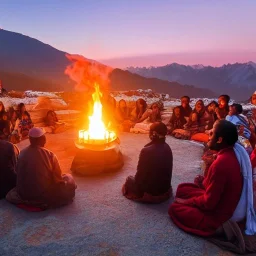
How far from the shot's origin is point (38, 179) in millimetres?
4547

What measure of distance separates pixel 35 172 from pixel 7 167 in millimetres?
842

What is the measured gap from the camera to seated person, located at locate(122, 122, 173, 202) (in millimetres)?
4758

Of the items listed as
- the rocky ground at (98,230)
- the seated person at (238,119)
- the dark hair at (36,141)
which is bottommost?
the rocky ground at (98,230)

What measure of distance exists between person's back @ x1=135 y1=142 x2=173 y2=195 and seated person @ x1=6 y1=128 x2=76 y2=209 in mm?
1288

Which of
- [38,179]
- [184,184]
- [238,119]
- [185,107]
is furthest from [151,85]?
[38,179]

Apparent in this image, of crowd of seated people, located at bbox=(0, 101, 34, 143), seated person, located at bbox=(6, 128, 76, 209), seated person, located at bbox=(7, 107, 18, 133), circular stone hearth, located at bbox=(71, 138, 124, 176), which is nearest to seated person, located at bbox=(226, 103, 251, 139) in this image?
circular stone hearth, located at bbox=(71, 138, 124, 176)

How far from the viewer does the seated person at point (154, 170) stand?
4.76m

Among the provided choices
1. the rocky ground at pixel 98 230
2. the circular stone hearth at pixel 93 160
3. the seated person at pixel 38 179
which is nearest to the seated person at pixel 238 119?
the rocky ground at pixel 98 230

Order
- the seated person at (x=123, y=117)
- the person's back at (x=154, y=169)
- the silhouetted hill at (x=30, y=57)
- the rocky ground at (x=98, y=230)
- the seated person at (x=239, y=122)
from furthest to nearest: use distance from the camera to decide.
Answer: the silhouetted hill at (x=30, y=57) < the seated person at (x=123, y=117) < the seated person at (x=239, y=122) < the person's back at (x=154, y=169) < the rocky ground at (x=98, y=230)

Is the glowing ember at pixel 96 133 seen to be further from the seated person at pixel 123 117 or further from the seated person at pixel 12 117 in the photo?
the seated person at pixel 12 117

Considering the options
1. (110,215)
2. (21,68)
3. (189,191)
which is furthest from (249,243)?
(21,68)

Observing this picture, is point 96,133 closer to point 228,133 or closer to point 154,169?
point 154,169

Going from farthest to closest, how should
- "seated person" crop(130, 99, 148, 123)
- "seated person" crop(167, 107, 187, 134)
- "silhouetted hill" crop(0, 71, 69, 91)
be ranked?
"silhouetted hill" crop(0, 71, 69, 91)
"seated person" crop(130, 99, 148, 123)
"seated person" crop(167, 107, 187, 134)

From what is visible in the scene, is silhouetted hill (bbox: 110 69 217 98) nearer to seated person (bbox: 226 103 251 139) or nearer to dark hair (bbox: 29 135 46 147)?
seated person (bbox: 226 103 251 139)
